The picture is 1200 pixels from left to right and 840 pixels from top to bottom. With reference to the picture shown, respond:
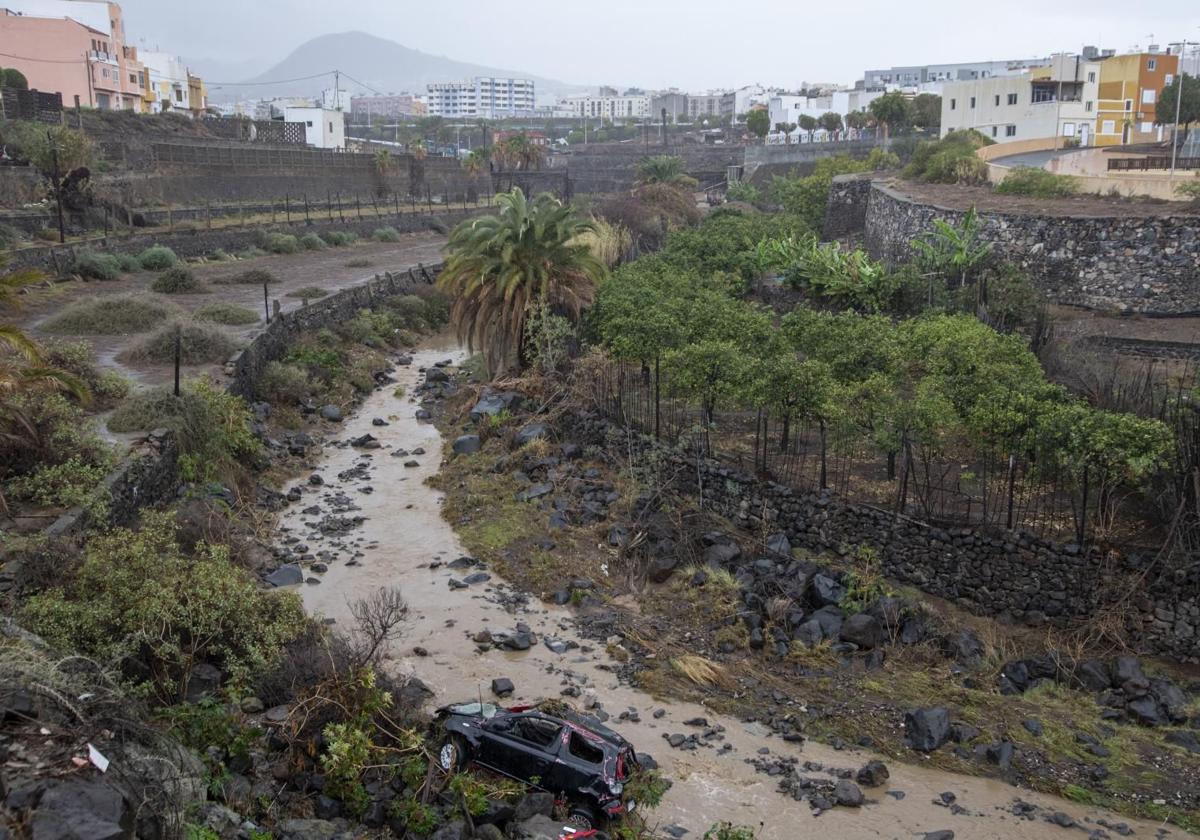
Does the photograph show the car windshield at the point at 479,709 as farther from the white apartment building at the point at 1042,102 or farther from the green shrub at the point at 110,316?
the white apartment building at the point at 1042,102

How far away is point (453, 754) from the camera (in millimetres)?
10547

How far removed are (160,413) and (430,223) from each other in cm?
4278

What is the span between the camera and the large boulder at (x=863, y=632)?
14.0 m

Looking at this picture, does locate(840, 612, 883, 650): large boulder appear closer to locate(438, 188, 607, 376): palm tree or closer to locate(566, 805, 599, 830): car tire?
locate(566, 805, 599, 830): car tire

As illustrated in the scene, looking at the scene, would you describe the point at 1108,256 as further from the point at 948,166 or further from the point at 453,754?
the point at 453,754

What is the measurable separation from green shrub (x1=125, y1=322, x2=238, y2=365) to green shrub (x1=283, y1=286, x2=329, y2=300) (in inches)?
333

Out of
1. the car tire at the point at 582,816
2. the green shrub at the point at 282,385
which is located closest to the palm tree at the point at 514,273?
the green shrub at the point at 282,385

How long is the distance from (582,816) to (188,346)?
697 inches

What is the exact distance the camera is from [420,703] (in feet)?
39.2

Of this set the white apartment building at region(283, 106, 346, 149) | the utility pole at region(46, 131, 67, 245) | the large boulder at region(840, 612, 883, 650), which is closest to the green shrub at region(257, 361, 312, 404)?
the utility pole at region(46, 131, 67, 245)

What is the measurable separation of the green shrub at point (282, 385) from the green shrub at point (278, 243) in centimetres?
2059

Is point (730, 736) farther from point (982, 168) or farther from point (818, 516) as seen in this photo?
point (982, 168)

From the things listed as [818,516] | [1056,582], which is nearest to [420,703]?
[818,516]

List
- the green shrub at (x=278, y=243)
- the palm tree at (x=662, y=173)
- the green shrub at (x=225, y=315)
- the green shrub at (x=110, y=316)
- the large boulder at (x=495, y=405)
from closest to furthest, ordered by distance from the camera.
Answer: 1. the large boulder at (x=495, y=405)
2. the green shrub at (x=110, y=316)
3. the green shrub at (x=225, y=315)
4. the green shrub at (x=278, y=243)
5. the palm tree at (x=662, y=173)
